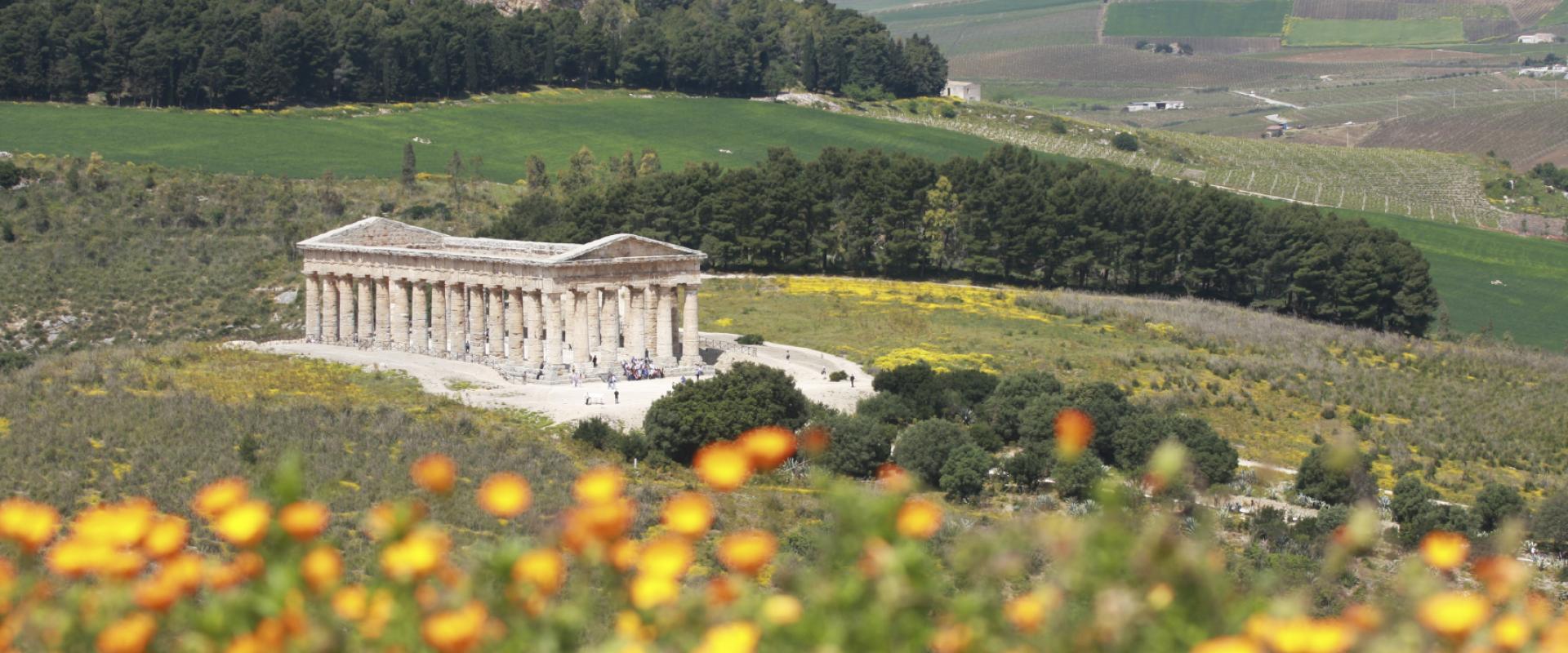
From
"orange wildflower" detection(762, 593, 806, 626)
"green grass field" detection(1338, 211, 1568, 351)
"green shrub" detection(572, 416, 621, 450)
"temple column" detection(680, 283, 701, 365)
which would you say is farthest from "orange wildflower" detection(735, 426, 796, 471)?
"green grass field" detection(1338, 211, 1568, 351)

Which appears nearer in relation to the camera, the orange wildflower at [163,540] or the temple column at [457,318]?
the orange wildflower at [163,540]

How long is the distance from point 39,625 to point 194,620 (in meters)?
0.90

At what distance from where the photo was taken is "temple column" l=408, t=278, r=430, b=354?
8156 cm

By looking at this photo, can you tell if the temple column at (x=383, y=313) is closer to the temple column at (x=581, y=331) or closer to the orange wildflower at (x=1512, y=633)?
the temple column at (x=581, y=331)

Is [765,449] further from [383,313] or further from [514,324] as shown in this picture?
[383,313]

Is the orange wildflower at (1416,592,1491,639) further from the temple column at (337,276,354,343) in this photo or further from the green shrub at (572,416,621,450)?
the temple column at (337,276,354,343)

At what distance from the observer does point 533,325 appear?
7475 centimetres

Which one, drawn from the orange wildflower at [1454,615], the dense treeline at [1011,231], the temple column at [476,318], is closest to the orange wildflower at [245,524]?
the orange wildflower at [1454,615]

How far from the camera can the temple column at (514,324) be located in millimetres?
75750

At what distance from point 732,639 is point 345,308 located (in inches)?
3072

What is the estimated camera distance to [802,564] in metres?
37.3

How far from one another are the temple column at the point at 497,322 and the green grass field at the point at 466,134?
5409 cm

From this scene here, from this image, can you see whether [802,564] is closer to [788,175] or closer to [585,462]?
[585,462]

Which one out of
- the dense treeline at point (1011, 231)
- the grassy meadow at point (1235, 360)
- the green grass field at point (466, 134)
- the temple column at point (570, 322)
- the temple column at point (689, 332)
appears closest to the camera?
the grassy meadow at point (1235, 360)
